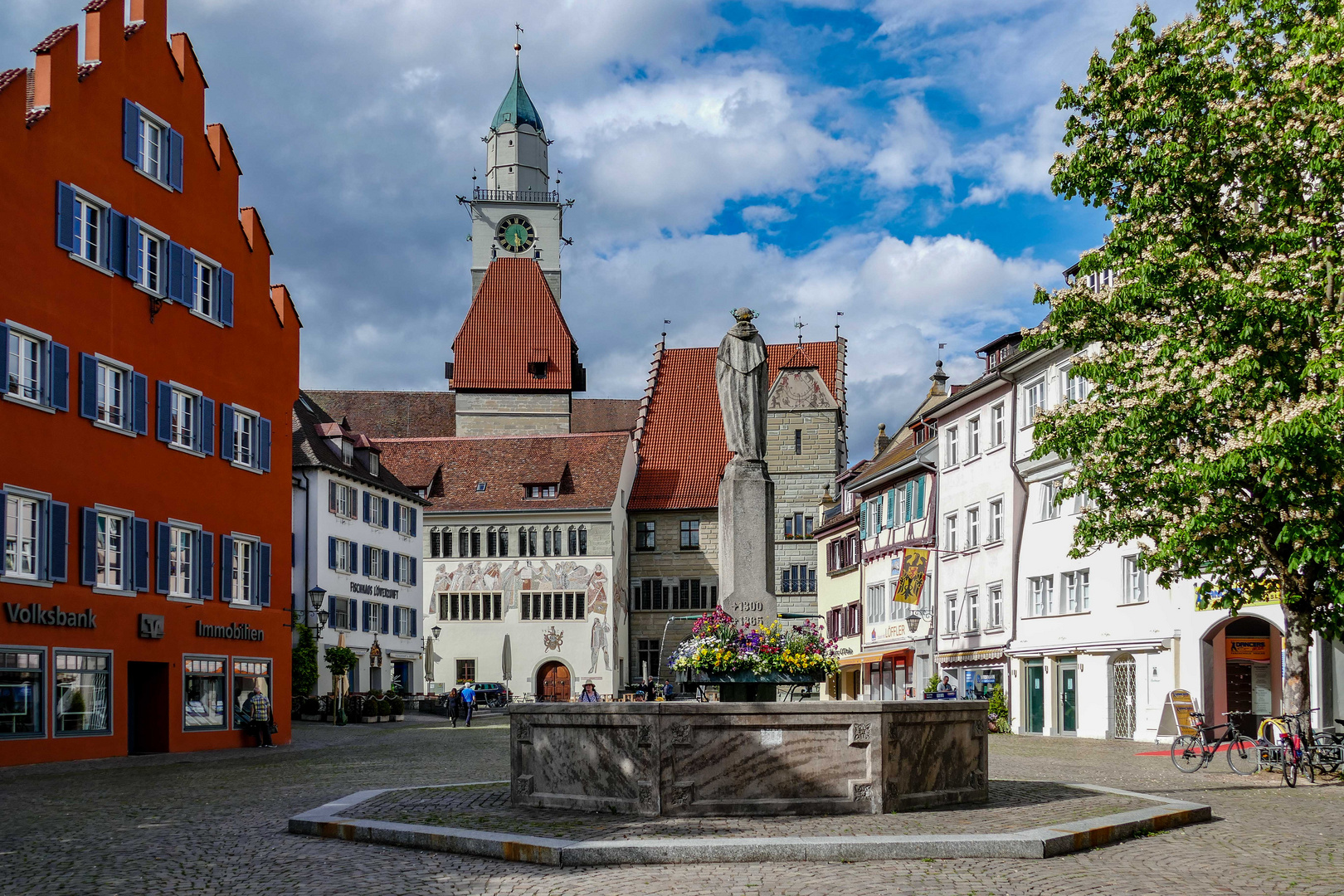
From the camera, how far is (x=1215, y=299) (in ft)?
65.4

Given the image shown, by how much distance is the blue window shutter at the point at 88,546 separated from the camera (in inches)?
1091

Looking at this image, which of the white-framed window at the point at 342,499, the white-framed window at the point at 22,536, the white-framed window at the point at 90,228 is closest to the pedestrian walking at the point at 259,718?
the white-framed window at the point at 22,536

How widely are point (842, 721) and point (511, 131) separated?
8889cm

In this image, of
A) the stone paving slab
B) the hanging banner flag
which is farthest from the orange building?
the hanging banner flag

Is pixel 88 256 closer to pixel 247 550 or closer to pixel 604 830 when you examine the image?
pixel 247 550

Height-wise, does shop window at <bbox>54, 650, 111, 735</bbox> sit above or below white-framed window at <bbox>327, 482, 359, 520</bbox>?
below

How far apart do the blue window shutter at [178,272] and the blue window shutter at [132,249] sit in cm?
122

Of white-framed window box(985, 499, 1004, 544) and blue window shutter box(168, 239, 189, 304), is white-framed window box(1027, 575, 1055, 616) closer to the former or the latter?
white-framed window box(985, 499, 1004, 544)

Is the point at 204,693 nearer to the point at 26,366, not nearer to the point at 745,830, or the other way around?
the point at 26,366

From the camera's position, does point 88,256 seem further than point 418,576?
No

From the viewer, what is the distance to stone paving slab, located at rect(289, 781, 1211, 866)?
1126 cm

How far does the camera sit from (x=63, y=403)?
2719cm

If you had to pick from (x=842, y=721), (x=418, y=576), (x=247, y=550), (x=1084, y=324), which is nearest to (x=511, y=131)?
(x=418, y=576)

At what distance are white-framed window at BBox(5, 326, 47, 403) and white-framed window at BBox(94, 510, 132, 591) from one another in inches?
123
